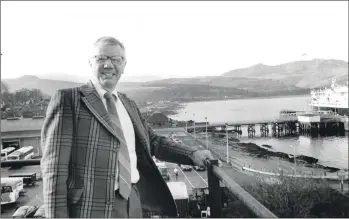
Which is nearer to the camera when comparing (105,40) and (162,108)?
(105,40)

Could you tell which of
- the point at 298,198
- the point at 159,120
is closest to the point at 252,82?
the point at 298,198

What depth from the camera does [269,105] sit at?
1236cm

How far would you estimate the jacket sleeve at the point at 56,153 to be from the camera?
0.62 metres

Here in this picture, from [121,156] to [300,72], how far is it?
1010 centimetres

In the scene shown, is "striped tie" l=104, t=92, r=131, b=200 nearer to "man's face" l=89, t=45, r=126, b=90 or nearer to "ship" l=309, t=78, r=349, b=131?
"man's face" l=89, t=45, r=126, b=90

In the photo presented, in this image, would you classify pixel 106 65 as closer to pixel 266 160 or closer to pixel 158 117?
pixel 158 117

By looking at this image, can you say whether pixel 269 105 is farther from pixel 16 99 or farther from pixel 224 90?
pixel 16 99

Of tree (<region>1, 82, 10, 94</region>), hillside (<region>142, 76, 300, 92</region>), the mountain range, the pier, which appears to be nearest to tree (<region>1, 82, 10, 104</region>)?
tree (<region>1, 82, 10, 94</region>)

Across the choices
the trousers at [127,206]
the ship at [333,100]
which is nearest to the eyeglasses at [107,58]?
the trousers at [127,206]

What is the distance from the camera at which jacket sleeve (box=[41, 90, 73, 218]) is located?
621 mm

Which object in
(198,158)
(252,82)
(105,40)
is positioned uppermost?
(252,82)

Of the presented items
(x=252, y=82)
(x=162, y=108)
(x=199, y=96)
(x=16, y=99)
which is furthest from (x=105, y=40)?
(x=252, y=82)

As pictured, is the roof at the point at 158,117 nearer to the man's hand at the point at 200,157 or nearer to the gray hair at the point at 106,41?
the man's hand at the point at 200,157

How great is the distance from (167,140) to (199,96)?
6.60 m
